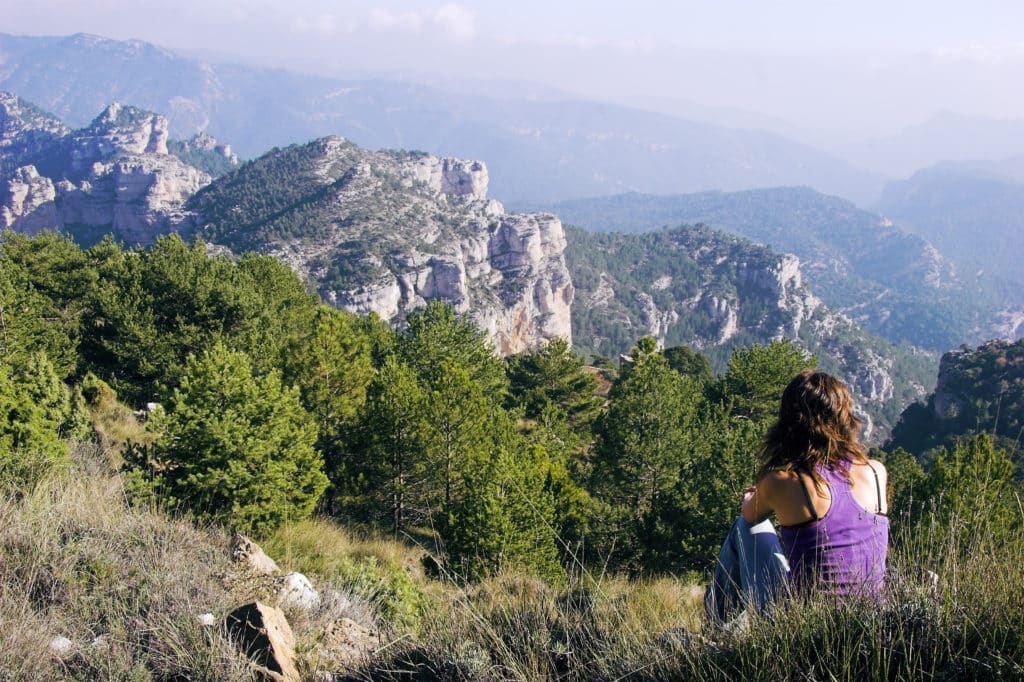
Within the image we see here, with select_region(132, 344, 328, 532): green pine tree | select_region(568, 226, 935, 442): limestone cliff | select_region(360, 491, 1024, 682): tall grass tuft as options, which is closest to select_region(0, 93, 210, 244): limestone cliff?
select_region(568, 226, 935, 442): limestone cliff

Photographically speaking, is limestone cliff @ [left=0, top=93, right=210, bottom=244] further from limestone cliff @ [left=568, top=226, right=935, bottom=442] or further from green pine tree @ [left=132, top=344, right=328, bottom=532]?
green pine tree @ [left=132, top=344, right=328, bottom=532]

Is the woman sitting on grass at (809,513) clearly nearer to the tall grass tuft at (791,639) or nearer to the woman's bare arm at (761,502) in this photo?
the woman's bare arm at (761,502)

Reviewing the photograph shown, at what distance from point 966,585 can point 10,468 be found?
27.5 feet

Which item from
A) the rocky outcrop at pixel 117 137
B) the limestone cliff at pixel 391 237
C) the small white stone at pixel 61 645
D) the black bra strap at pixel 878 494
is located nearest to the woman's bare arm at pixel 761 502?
the black bra strap at pixel 878 494

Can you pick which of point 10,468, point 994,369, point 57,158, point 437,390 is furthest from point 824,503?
point 57,158

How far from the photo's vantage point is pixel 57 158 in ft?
529

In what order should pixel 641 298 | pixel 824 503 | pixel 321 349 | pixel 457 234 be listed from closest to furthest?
pixel 824 503 < pixel 321 349 < pixel 457 234 < pixel 641 298

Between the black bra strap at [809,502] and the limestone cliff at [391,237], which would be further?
the limestone cliff at [391,237]

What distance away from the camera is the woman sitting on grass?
3.10 m

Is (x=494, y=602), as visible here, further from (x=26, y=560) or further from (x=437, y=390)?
(x=437, y=390)

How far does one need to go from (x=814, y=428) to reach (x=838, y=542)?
2.09ft

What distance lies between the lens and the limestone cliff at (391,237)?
90438 millimetres

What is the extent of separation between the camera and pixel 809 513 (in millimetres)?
3180

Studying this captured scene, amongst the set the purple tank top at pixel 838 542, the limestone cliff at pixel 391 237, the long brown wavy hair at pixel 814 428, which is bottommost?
the limestone cliff at pixel 391 237
